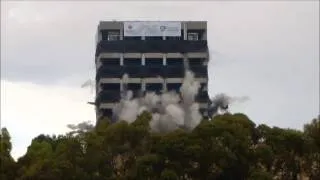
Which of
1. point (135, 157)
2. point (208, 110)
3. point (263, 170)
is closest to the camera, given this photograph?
point (263, 170)

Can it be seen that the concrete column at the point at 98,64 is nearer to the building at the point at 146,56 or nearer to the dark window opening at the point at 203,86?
the building at the point at 146,56

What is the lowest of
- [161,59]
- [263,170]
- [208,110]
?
[263,170]

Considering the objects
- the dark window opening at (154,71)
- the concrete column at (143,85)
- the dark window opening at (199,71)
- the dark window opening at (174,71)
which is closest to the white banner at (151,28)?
the dark window opening at (154,71)

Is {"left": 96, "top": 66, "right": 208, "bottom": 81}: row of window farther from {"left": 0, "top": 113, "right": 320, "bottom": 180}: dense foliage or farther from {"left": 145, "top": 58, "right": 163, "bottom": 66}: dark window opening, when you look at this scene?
{"left": 0, "top": 113, "right": 320, "bottom": 180}: dense foliage

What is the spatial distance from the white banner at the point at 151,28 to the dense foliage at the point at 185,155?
63.5 meters

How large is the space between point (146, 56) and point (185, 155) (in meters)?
69.9

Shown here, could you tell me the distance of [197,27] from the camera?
141 m

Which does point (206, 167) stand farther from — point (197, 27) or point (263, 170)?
point (197, 27)

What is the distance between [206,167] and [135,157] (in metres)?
7.97

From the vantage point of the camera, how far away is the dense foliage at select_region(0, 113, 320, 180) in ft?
227

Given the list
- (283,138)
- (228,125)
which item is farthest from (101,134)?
(283,138)

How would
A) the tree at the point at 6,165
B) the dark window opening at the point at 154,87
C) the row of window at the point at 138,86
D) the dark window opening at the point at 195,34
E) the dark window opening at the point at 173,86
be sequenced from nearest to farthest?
the tree at the point at 6,165 → the dark window opening at the point at 173,86 → the row of window at the point at 138,86 → the dark window opening at the point at 154,87 → the dark window opening at the point at 195,34

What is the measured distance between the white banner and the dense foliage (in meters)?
63.5

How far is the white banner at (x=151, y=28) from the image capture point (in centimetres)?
13800
